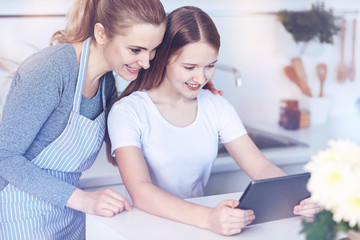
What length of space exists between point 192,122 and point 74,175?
0.44 meters

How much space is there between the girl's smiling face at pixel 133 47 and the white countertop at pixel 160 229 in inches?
16.9

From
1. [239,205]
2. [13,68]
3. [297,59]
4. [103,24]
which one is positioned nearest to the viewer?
[239,205]

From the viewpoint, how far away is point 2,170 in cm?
133

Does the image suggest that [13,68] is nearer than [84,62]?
No

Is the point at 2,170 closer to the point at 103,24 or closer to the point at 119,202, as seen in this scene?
the point at 119,202

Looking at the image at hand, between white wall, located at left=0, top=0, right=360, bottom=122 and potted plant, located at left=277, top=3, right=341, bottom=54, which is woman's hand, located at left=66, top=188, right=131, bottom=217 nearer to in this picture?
white wall, located at left=0, top=0, right=360, bottom=122

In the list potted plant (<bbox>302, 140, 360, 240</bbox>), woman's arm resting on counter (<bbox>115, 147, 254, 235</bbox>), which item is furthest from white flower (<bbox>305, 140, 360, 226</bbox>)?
woman's arm resting on counter (<bbox>115, 147, 254, 235</bbox>)

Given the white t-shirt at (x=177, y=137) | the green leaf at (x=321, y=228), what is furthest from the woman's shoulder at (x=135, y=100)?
the green leaf at (x=321, y=228)

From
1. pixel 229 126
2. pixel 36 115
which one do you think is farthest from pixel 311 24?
pixel 36 115

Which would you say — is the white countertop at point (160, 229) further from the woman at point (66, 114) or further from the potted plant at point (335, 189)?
the potted plant at point (335, 189)

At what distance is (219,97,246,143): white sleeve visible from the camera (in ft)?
5.41

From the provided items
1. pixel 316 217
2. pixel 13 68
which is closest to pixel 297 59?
pixel 13 68

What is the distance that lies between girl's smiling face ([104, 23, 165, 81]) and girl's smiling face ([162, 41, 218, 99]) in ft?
0.39

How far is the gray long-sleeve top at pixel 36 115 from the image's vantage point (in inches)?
51.3
